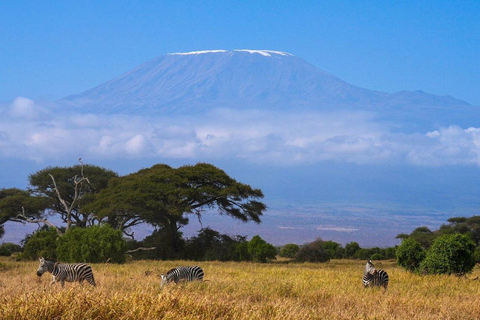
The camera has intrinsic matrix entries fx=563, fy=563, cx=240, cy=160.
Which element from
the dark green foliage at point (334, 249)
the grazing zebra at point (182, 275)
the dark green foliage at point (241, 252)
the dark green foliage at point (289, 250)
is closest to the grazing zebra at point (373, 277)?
the grazing zebra at point (182, 275)

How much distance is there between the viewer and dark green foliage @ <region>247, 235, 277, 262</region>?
37656 mm

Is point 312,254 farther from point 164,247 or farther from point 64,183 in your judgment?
point 64,183

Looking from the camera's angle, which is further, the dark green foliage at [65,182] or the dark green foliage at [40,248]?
the dark green foliage at [65,182]

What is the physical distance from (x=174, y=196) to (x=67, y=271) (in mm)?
23202

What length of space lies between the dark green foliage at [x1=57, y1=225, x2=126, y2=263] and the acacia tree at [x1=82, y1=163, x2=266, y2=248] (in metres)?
6.60

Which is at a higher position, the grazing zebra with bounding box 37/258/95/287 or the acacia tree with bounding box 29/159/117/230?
the acacia tree with bounding box 29/159/117/230

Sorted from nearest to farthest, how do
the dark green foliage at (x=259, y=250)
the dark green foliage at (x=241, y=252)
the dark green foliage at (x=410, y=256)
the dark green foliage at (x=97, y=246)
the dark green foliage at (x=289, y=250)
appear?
1. the dark green foliage at (x=410, y=256)
2. the dark green foliage at (x=97, y=246)
3. the dark green foliage at (x=259, y=250)
4. the dark green foliage at (x=241, y=252)
5. the dark green foliage at (x=289, y=250)

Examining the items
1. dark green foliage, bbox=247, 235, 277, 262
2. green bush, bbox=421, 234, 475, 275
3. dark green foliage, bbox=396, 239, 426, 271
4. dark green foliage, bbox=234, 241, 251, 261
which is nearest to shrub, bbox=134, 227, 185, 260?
dark green foliage, bbox=234, 241, 251, 261

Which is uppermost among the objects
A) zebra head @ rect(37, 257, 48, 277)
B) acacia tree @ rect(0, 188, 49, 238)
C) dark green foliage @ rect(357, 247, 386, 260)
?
acacia tree @ rect(0, 188, 49, 238)

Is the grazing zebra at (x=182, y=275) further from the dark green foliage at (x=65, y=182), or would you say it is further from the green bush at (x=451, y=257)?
the dark green foliage at (x=65, y=182)

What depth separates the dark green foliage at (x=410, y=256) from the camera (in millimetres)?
24766

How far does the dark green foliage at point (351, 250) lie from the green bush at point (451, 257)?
88.0 ft

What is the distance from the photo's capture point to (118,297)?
27.6 feet

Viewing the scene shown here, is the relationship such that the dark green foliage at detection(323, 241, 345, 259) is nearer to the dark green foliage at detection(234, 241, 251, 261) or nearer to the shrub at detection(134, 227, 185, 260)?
the dark green foliage at detection(234, 241, 251, 261)
